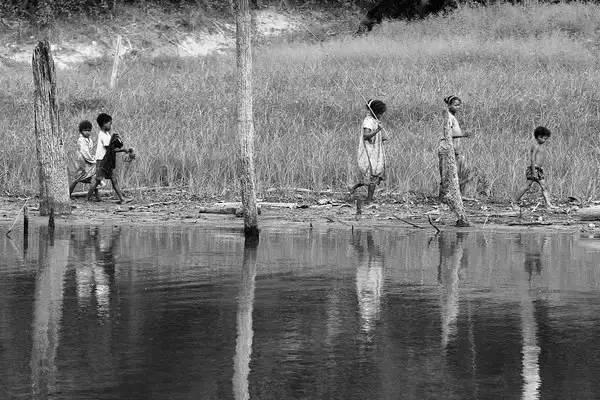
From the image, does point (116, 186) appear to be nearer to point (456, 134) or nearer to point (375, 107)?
point (375, 107)

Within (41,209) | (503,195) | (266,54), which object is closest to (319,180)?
(503,195)

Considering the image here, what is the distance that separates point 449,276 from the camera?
11.1m

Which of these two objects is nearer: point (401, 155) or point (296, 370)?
point (296, 370)

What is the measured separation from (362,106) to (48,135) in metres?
10.9

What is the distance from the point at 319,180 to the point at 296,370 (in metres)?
12.3

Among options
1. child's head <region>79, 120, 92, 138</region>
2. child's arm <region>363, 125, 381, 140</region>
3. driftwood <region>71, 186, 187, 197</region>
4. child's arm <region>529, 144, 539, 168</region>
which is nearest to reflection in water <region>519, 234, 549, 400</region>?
child's arm <region>363, 125, 381, 140</region>

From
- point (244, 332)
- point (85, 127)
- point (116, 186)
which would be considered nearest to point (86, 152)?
point (85, 127)

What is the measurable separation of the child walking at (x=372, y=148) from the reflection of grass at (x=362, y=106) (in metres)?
2.60

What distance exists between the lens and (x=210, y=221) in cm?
1644

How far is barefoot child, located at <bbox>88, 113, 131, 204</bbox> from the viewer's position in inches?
691

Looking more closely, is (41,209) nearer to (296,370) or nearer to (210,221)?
(210,221)

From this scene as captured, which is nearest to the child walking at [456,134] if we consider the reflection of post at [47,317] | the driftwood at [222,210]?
the driftwood at [222,210]

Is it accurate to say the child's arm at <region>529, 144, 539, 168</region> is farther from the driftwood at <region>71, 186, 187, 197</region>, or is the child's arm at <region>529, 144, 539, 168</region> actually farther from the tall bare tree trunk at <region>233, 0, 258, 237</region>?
the driftwood at <region>71, 186, 187, 197</region>

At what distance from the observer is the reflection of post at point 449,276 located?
8.58 meters
